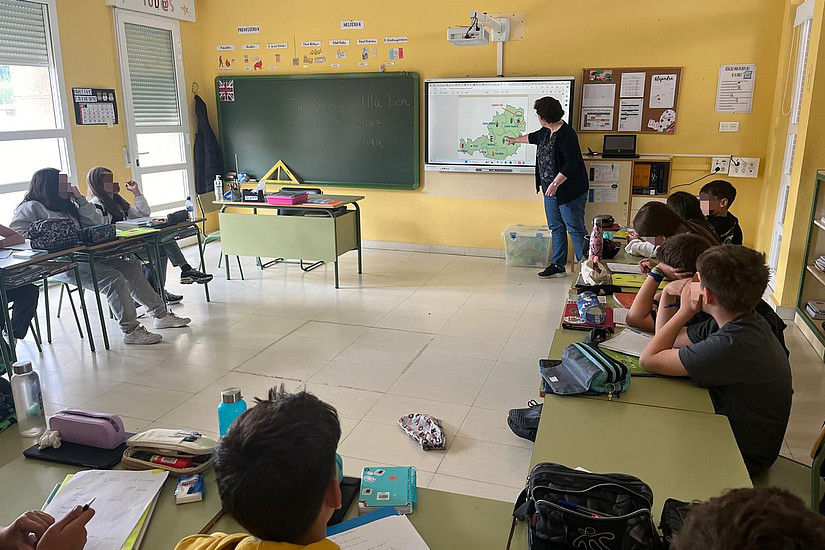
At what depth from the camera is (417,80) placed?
6.68m

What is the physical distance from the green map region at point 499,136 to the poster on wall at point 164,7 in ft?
11.5

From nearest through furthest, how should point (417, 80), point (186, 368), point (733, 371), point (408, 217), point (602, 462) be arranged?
point (602, 462) < point (733, 371) < point (186, 368) < point (417, 80) < point (408, 217)

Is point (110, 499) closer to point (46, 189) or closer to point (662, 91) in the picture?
point (46, 189)

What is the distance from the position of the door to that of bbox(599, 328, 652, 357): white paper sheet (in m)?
5.75

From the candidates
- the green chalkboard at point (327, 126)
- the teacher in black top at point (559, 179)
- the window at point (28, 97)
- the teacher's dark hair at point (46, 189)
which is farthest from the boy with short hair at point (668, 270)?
the window at point (28, 97)

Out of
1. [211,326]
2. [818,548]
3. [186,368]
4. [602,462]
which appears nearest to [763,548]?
[818,548]

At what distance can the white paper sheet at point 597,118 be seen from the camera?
612 centimetres

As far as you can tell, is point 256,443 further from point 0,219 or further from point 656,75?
point 656,75

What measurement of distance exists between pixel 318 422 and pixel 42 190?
4.13 m

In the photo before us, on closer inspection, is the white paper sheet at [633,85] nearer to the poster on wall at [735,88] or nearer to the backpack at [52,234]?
the poster on wall at [735,88]

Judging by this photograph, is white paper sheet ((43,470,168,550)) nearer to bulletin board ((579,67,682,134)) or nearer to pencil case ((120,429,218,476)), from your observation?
pencil case ((120,429,218,476))

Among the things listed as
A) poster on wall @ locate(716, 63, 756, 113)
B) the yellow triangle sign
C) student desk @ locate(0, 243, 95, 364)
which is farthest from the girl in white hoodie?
poster on wall @ locate(716, 63, 756, 113)

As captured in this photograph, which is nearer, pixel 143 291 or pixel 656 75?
pixel 143 291

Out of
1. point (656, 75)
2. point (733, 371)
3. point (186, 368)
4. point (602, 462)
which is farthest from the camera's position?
point (656, 75)
